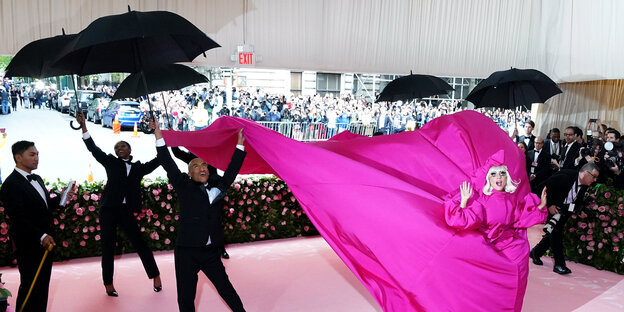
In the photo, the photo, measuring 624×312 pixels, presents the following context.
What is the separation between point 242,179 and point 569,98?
8668 millimetres

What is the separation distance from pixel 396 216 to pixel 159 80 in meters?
3.47

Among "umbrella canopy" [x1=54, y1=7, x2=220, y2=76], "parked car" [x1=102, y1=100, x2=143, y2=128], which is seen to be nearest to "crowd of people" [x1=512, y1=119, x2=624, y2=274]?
"umbrella canopy" [x1=54, y1=7, x2=220, y2=76]

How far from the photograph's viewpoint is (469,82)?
1422 cm

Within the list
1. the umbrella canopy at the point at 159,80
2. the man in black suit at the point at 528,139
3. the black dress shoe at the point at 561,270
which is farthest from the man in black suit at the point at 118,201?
the man in black suit at the point at 528,139

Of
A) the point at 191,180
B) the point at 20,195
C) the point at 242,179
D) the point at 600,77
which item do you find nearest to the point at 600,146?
the point at 600,77

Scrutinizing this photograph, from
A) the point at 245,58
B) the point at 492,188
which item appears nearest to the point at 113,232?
the point at 492,188

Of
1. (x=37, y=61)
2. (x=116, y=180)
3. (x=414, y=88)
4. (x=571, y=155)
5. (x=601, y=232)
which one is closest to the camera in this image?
(x=116, y=180)

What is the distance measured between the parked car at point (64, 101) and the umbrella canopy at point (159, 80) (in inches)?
177

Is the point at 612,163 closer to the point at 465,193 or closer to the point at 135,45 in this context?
the point at 465,193

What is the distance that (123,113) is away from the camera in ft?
40.9

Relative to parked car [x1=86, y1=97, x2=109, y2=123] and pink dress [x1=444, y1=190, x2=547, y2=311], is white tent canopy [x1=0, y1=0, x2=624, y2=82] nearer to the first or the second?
parked car [x1=86, y1=97, x2=109, y2=123]

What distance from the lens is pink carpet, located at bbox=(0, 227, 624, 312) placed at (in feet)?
16.6

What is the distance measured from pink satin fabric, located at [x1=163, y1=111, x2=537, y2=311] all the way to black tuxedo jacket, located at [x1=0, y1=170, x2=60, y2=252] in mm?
1112

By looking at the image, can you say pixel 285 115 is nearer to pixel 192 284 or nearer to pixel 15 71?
pixel 15 71
